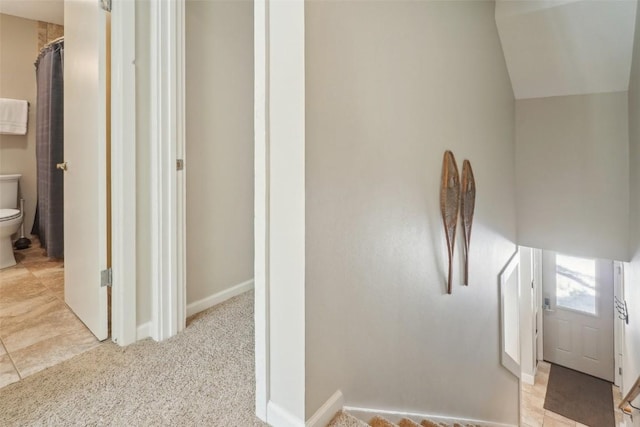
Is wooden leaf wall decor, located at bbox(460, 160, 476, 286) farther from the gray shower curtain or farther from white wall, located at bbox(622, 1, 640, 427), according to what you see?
the gray shower curtain

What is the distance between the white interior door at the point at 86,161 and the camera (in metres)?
1.53

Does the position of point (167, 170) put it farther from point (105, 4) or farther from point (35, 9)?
point (35, 9)

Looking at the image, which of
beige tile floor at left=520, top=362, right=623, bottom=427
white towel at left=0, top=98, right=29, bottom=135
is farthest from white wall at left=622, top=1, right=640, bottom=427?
white towel at left=0, top=98, right=29, bottom=135

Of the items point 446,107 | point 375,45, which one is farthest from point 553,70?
point 375,45

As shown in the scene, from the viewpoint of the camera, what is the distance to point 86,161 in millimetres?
1664

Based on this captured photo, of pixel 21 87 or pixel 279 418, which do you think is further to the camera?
pixel 21 87

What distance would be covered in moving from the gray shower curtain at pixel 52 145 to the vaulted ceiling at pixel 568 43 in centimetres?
376

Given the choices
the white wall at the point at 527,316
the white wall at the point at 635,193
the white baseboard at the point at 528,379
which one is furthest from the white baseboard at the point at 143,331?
the white baseboard at the point at 528,379

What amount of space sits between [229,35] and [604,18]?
2.69 m

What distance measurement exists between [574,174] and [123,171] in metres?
3.63

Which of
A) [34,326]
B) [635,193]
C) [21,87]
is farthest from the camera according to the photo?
[21,87]

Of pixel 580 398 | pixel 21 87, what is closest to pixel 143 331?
pixel 21 87

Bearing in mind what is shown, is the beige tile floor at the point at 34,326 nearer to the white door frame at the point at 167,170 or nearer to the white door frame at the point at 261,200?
the white door frame at the point at 167,170

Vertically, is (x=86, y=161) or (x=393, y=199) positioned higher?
(x=86, y=161)
